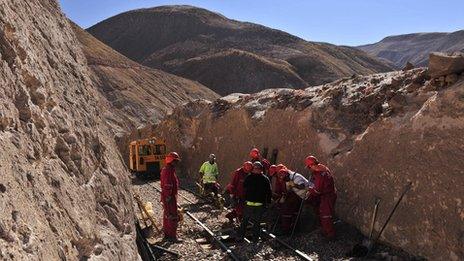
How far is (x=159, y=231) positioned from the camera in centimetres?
1234

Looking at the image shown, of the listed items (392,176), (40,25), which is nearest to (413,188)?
(392,176)

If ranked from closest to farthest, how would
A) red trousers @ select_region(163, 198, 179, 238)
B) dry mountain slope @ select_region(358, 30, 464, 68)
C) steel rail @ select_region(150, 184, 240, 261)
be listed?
steel rail @ select_region(150, 184, 240, 261), red trousers @ select_region(163, 198, 179, 238), dry mountain slope @ select_region(358, 30, 464, 68)

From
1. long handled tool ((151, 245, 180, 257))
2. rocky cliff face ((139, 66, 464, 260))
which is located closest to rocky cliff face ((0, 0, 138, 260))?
long handled tool ((151, 245, 180, 257))

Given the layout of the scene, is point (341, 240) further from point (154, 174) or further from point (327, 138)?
point (154, 174)

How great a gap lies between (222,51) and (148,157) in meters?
76.5

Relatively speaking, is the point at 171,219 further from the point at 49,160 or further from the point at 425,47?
the point at 425,47

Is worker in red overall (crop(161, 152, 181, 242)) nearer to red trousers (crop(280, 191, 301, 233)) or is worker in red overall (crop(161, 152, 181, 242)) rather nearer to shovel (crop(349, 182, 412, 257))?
red trousers (crop(280, 191, 301, 233))

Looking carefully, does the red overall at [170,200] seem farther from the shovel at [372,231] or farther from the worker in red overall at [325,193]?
the shovel at [372,231]

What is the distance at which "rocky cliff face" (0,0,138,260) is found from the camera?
4.70m

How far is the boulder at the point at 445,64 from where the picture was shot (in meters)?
10.1

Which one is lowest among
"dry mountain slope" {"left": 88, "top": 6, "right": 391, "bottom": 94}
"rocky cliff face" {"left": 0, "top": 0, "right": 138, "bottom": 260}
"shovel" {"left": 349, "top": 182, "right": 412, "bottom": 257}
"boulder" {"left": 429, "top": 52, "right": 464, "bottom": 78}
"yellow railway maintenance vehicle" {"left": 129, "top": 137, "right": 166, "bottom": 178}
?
"yellow railway maintenance vehicle" {"left": 129, "top": 137, "right": 166, "bottom": 178}

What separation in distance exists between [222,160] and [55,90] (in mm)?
13779

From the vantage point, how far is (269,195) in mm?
11391

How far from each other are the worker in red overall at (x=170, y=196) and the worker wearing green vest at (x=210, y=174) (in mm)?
4296
